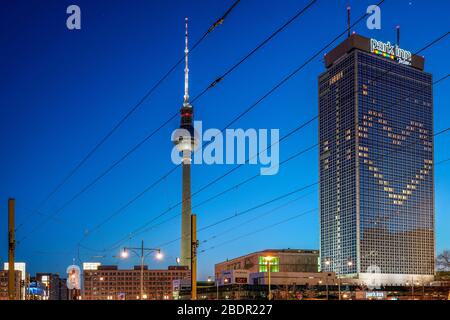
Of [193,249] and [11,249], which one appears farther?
[11,249]

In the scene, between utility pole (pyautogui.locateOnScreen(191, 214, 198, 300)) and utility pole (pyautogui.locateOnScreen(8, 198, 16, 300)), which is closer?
utility pole (pyautogui.locateOnScreen(191, 214, 198, 300))

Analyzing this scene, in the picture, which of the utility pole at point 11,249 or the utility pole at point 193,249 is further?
the utility pole at point 11,249
